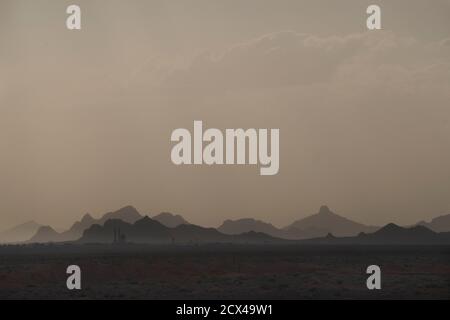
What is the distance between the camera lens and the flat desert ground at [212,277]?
10969mm

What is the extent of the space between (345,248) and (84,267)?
24.7ft

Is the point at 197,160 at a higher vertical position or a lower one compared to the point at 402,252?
higher

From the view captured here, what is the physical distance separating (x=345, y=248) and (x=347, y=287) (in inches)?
187

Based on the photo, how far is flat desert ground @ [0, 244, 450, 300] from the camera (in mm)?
10969

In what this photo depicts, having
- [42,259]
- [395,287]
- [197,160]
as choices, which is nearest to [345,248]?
[395,287]

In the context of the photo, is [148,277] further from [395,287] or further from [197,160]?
[395,287]

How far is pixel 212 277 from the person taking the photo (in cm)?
1175
